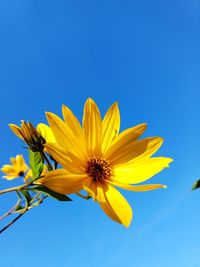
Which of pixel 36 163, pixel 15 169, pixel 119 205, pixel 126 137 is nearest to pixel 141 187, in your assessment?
pixel 119 205

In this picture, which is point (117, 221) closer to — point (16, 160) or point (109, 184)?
point (109, 184)

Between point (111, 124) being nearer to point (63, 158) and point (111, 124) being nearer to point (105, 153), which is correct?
point (105, 153)

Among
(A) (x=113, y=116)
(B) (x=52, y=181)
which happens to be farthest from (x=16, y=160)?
(B) (x=52, y=181)

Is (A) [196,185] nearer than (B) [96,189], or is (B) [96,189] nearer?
(B) [96,189]

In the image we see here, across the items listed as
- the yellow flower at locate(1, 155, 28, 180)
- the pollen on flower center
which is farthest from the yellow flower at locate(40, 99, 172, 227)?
the yellow flower at locate(1, 155, 28, 180)

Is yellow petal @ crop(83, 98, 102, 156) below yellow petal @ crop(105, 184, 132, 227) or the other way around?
the other way around

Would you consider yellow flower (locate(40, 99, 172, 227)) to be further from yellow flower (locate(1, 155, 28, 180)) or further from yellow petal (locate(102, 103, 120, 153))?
yellow flower (locate(1, 155, 28, 180))

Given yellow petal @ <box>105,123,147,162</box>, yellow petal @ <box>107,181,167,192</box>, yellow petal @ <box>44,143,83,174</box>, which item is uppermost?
yellow petal @ <box>105,123,147,162</box>
